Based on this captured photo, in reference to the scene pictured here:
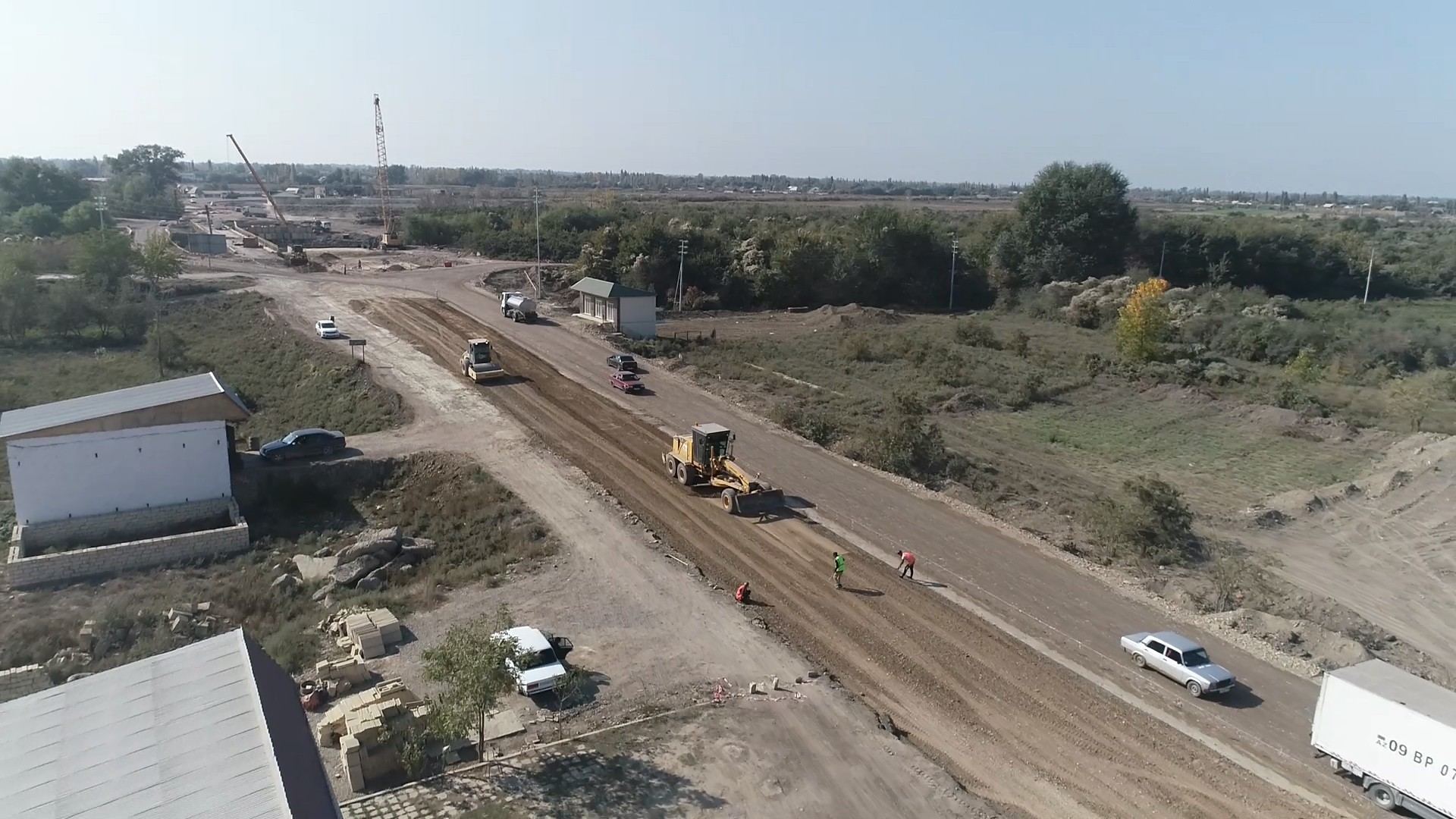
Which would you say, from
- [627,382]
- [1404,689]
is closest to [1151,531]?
[1404,689]

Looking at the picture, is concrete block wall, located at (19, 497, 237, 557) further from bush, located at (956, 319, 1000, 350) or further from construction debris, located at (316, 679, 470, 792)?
bush, located at (956, 319, 1000, 350)

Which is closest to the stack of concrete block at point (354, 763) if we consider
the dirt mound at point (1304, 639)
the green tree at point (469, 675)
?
the green tree at point (469, 675)

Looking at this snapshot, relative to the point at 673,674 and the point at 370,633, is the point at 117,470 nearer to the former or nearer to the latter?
the point at 370,633

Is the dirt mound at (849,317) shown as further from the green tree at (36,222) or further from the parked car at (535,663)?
the green tree at (36,222)

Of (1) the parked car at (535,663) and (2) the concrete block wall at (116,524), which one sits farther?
(2) the concrete block wall at (116,524)

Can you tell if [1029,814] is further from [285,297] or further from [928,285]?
[928,285]

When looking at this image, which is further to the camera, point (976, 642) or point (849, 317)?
point (849, 317)

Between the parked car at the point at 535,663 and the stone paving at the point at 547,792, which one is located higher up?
the parked car at the point at 535,663

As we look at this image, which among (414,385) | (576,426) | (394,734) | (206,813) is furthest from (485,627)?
(414,385)
